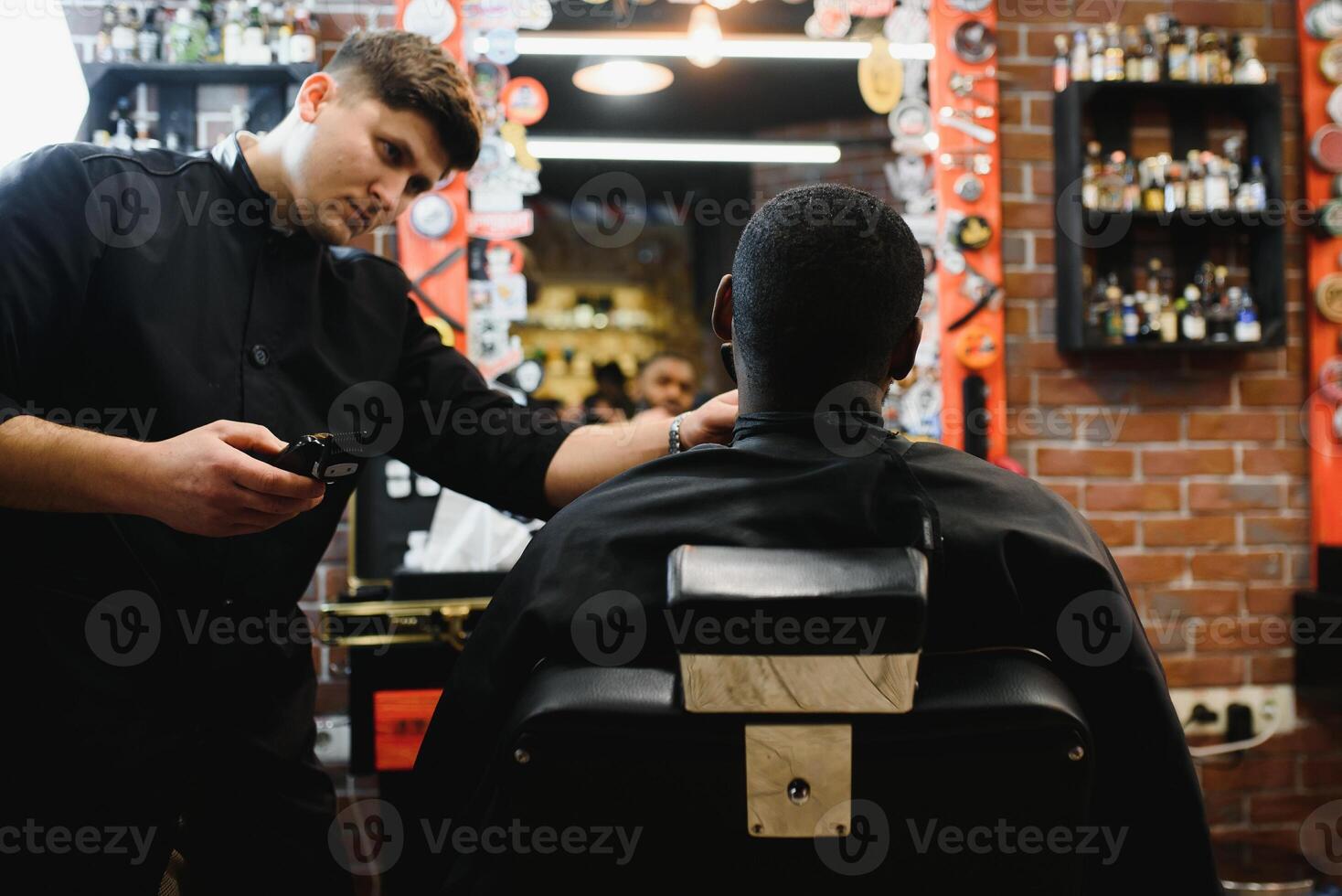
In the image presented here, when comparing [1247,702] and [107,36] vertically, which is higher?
[107,36]

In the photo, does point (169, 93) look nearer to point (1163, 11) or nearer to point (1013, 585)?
point (1013, 585)

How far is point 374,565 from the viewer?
2350mm

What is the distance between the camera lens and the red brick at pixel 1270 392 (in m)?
2.60

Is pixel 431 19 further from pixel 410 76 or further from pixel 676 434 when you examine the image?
pixel 676 434

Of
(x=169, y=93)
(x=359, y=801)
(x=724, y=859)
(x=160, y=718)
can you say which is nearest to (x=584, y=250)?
(x=169, y=93)

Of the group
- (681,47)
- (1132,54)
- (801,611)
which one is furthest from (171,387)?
(1132,54)

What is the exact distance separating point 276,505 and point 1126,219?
2282 millimetres

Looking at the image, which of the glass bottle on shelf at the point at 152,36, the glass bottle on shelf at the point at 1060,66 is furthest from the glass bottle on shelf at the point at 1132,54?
the glass bottle on shelf at the point at 152,36

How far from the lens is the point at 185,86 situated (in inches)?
92.0

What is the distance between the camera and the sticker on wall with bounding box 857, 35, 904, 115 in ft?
8.23

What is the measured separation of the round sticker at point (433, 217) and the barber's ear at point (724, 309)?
1429 millimetres

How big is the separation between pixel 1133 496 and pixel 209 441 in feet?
7.78

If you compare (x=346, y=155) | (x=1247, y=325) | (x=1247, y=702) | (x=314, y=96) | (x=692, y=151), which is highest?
(x=692, y=151)

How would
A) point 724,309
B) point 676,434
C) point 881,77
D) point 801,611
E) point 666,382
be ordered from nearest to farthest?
point 801,611 → point 724,309 → point 676,434 → point 881,77 → point 666,382
